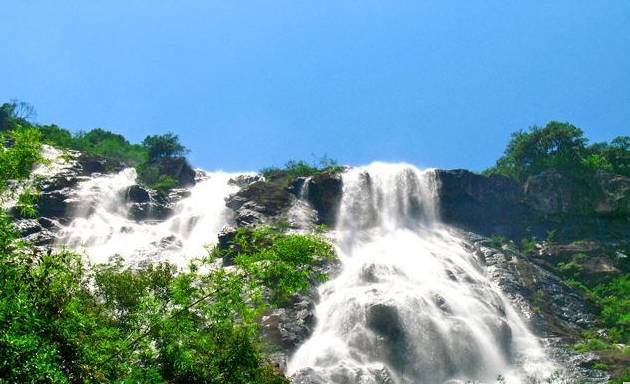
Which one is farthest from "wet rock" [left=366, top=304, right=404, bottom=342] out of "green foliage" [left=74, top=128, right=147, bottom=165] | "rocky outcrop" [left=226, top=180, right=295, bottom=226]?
"green foliage" [left=74, top=128, right=147, bottom=165]

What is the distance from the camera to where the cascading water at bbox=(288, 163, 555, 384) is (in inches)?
1294

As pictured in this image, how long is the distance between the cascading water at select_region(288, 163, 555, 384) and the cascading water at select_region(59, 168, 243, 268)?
15291 millimetres

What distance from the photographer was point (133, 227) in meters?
57.5

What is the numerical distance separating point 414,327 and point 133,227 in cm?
3331

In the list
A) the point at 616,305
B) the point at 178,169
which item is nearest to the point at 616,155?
the point at 616,305

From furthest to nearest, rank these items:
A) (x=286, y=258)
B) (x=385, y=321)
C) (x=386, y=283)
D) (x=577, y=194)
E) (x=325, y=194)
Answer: (x=577, y=194)
(x=325, y=194)
(x=386, y=283)
(x=385, y=321)
(x=286, y=258)

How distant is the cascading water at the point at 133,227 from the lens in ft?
170

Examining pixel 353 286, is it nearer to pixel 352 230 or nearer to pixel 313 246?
pixel 352 230

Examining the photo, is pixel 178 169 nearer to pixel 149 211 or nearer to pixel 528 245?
pixel 149 211

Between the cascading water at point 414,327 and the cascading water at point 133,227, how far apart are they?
50.2 feet

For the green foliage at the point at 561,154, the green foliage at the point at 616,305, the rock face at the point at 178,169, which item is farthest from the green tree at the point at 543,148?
the rock face at the point at 178,169

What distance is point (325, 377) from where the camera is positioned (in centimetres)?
2942

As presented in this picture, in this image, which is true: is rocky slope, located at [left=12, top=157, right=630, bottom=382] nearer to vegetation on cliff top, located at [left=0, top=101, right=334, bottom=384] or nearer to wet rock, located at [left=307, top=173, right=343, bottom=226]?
wet rock, located at [left=307, top=173, right=343, bottom=226]

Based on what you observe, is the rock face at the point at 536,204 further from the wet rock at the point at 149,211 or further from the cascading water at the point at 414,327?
the wet rock at the point at 149,211
